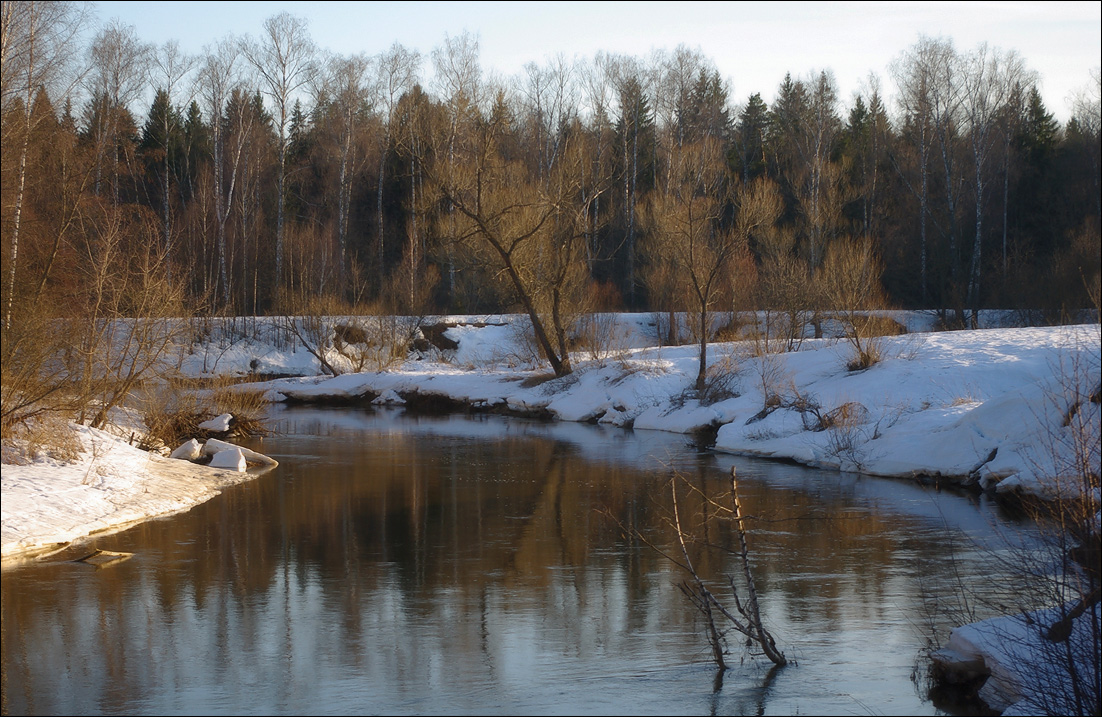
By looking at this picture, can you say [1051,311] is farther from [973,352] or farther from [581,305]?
[581,305]

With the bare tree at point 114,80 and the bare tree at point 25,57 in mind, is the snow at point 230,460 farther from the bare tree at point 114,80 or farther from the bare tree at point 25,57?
the bare tree at point 114,80

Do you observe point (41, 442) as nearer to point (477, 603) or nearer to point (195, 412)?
point (477, 603)

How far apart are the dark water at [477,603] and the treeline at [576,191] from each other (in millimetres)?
12793

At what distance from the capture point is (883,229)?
47.4 m

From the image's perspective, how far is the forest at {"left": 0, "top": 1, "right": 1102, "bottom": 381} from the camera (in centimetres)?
3209

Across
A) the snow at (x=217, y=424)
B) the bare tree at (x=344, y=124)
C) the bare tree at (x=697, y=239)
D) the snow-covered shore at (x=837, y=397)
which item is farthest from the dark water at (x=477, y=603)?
the bare tree at (x=344, y=124)

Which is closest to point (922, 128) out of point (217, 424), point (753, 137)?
point (753, 137)

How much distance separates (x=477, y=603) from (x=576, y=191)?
23888mm

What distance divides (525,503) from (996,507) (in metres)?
7.88

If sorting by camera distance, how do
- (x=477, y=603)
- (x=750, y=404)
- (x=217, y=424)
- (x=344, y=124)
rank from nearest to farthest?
(x=477, y=603)
(x=217, y=424)
(x=750, y=404)
(x=344, y=124)

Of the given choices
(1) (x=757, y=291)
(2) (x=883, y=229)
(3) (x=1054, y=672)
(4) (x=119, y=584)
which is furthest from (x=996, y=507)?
(2) (x=883, y=229)

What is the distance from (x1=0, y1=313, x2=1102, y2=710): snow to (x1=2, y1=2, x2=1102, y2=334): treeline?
219 cm

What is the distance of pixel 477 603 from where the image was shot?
10.3 metres

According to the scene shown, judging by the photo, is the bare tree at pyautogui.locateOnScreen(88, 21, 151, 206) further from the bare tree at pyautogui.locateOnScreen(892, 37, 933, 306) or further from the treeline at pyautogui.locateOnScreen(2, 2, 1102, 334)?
the bare tree at pyautogui.locateOnScreen(892, 37, 933, 306)
